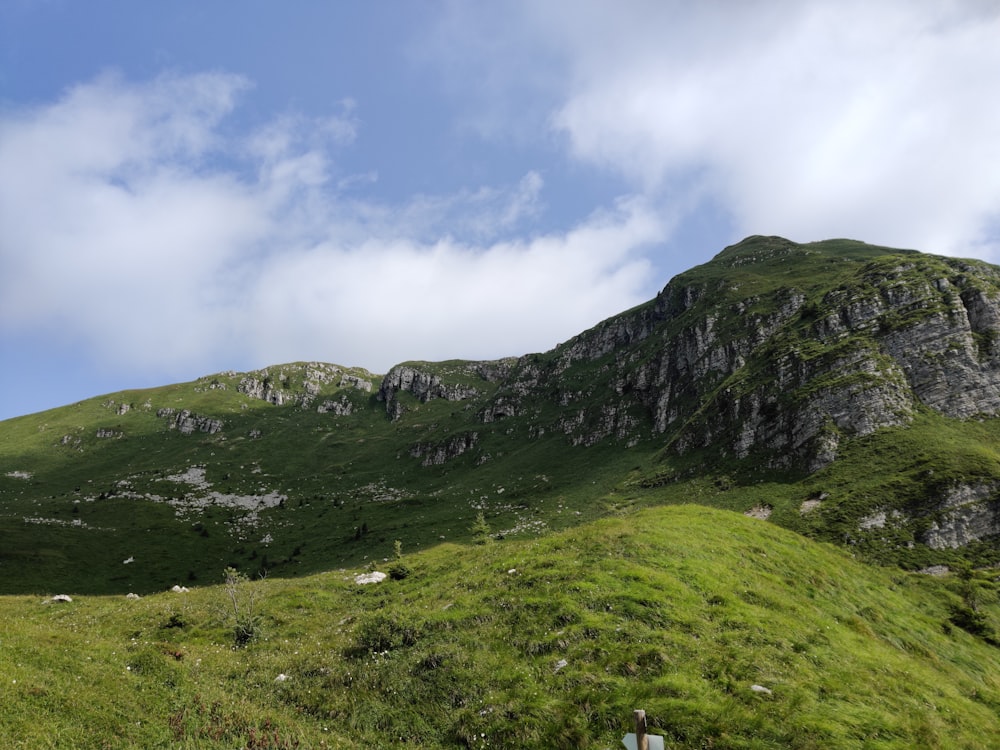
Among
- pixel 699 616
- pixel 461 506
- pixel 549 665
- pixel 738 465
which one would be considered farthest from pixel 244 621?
pixel 461 506

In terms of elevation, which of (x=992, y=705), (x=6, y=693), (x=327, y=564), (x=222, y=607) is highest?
(x=6, y=693)

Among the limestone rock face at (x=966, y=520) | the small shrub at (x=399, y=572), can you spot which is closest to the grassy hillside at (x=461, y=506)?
the limestone rock face at (x=966, y=520)

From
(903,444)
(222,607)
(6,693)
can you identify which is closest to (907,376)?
(903,444)

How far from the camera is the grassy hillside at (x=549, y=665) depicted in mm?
13469

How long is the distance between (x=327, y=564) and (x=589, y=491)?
69.2 m

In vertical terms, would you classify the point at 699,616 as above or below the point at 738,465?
above

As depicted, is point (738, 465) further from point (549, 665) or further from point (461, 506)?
point (549, 665)

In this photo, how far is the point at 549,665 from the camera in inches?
654

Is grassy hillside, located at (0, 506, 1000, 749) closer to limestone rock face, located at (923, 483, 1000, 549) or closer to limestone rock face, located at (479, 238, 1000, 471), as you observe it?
limestone rock face, located at (923, 483, 1000, 549)

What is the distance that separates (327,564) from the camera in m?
112

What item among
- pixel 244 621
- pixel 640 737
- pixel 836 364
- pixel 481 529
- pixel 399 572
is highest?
pixel 836 364

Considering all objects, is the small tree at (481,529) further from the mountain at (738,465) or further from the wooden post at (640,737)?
the wooden post at (640,737)

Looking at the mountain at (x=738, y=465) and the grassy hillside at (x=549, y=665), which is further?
the mountain at (x=738, y=465)

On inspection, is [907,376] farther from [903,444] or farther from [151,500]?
[151,500]
